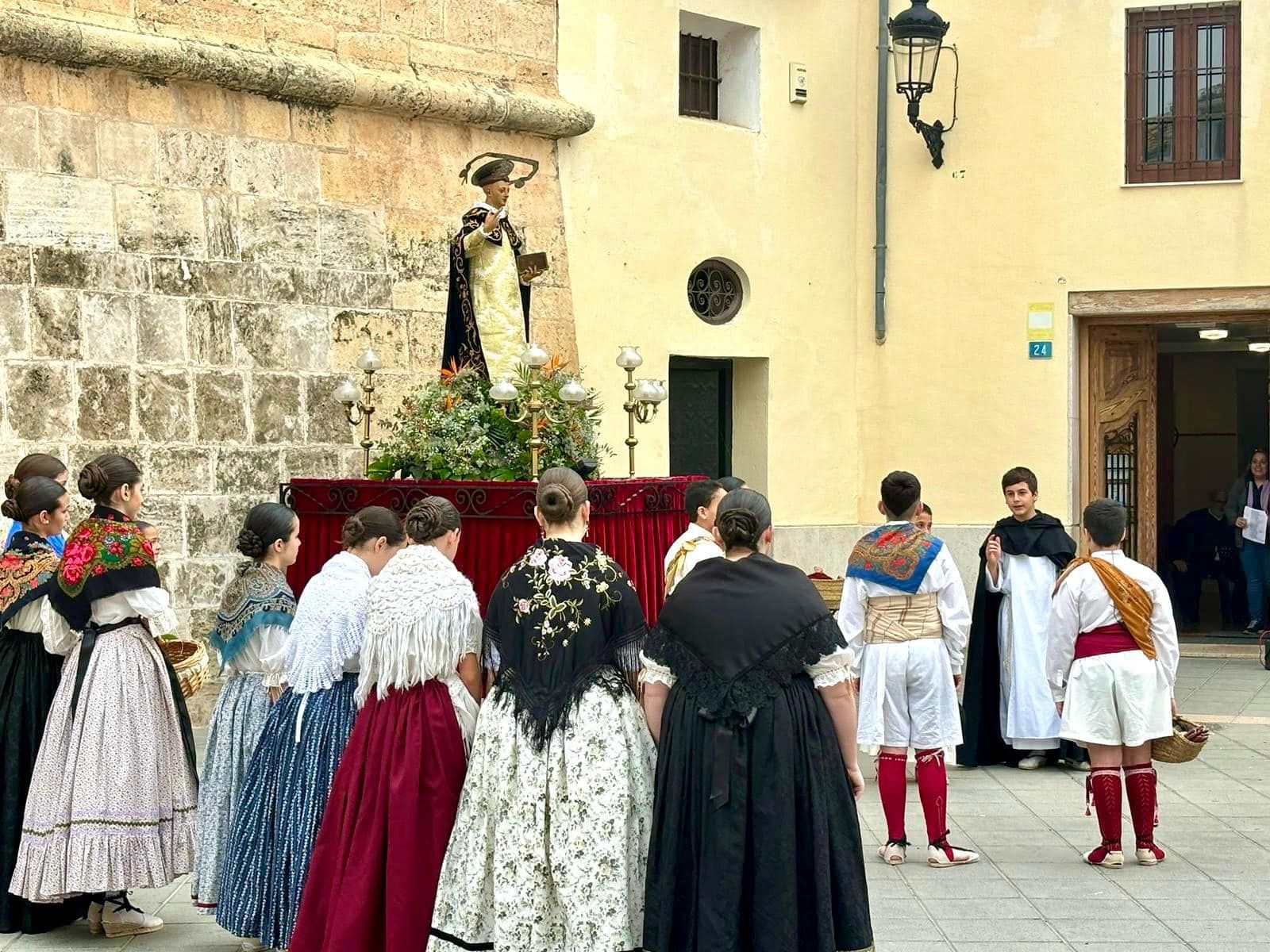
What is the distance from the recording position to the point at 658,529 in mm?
8570

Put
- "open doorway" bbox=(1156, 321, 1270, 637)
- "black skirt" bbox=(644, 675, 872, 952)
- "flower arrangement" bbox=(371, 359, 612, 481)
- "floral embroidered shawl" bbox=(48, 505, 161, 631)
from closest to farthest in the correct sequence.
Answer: "black skirt" bbox=(644, 675, 872, 952), "floral embroidered shawl" bbox=(48, 505, 161, 631), "flower arrangement" bbox=(371, 359, 612, 481), "open doorway" bbox=(1156, 321, 1270, 637)

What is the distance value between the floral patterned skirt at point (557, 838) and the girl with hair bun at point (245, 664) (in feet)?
3.75

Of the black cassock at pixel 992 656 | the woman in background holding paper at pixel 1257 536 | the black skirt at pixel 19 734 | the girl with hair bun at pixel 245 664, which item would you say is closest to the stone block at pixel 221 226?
the black skirt at pixel 19 734

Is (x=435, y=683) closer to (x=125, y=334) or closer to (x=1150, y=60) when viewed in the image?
(x=125, y=334)

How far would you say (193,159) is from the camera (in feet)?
34.7

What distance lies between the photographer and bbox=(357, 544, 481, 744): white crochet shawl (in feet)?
18.5

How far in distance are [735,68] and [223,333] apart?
5.53 metres

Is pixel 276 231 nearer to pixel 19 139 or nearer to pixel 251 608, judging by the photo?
pixel 19 139

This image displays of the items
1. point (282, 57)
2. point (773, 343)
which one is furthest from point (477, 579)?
point (773, 343)

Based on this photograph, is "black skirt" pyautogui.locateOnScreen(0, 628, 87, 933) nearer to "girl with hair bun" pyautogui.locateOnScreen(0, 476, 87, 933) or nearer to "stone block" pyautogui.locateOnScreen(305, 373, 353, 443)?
"girl with hair bun" pyautogui.locateOnScreen(0, 476, 87, 933)

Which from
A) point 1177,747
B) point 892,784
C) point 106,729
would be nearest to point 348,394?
point 106,729

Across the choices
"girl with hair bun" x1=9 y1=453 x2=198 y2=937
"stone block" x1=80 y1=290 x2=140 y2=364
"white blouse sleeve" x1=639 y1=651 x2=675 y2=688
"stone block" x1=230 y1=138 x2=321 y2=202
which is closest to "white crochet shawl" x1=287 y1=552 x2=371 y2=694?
"girl with hair bun" x1=9 y1=453 x2=198 y2=937

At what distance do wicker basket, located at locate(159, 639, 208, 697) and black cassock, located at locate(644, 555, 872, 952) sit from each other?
7.14ft

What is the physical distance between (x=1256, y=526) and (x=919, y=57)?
5.02m
